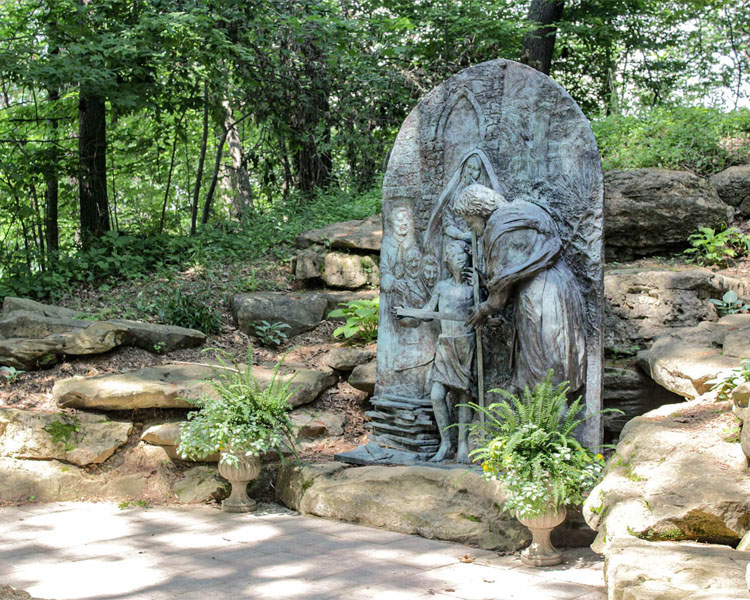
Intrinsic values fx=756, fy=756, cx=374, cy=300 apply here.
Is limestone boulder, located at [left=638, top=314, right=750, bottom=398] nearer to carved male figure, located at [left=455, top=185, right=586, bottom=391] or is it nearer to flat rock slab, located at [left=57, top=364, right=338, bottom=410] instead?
carved male figure, located at [left=455, top=185, right=586, bottom=391]

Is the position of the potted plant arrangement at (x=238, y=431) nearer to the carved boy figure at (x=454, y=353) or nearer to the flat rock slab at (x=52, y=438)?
the flat rock slab at (x=52, y=438)

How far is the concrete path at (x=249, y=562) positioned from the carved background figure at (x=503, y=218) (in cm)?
140

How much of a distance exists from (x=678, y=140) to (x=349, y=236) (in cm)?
443

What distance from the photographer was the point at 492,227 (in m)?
5.50

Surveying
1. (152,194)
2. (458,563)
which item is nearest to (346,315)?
(458,563)

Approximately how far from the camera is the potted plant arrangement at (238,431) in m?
5.47

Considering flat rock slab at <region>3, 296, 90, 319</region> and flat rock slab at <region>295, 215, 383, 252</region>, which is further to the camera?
flat rock slab at <region>295, 215, 383, 252</region>

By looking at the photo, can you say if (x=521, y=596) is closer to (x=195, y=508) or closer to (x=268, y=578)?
(x=268, y=578)

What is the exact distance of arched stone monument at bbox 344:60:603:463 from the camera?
541cm

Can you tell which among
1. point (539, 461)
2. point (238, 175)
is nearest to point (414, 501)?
point (539, 461)

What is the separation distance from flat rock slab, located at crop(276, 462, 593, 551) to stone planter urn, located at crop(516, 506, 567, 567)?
268 mm

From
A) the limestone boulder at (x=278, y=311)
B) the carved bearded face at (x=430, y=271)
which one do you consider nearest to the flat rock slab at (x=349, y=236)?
the limestone boulder at (x=278, y=311)

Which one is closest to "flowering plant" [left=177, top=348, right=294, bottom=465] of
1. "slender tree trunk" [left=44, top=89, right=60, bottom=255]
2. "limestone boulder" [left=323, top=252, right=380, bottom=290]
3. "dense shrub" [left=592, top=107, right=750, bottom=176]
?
"limestone boulder" [left=323, top=252, right=380, bottom=290]

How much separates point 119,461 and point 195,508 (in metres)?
0.90
